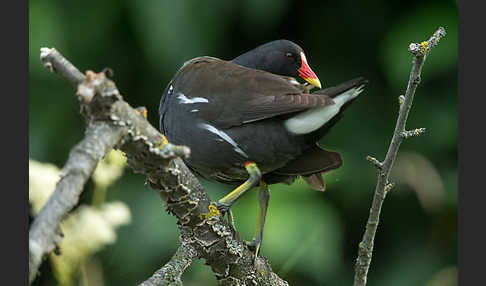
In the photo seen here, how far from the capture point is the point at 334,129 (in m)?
4.30

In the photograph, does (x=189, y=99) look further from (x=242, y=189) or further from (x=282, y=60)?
(x=282, y=60)

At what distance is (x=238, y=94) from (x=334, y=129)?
197cm

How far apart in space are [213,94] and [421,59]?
0.98 m

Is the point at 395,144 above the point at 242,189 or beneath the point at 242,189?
above

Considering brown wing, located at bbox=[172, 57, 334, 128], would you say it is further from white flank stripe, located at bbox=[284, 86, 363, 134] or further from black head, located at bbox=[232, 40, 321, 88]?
black head, located at bbox=[232, 40, 321, 88]

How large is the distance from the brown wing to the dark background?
141cm

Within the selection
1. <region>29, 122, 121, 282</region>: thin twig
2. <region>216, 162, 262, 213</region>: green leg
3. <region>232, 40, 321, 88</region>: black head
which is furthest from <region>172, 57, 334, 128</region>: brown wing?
<region>29, 122, 121, 282</region>: thin twig

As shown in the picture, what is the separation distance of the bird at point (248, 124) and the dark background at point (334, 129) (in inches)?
51.5

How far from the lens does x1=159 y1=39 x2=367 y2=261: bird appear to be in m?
2.33

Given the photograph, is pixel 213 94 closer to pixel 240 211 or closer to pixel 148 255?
pixel 240 211

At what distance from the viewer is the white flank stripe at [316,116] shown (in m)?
2.24

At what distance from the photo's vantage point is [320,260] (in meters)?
3.88

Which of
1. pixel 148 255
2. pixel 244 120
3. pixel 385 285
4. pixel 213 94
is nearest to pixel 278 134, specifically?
pixel 244 120

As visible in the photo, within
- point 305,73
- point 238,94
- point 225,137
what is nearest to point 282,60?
point 305,73
